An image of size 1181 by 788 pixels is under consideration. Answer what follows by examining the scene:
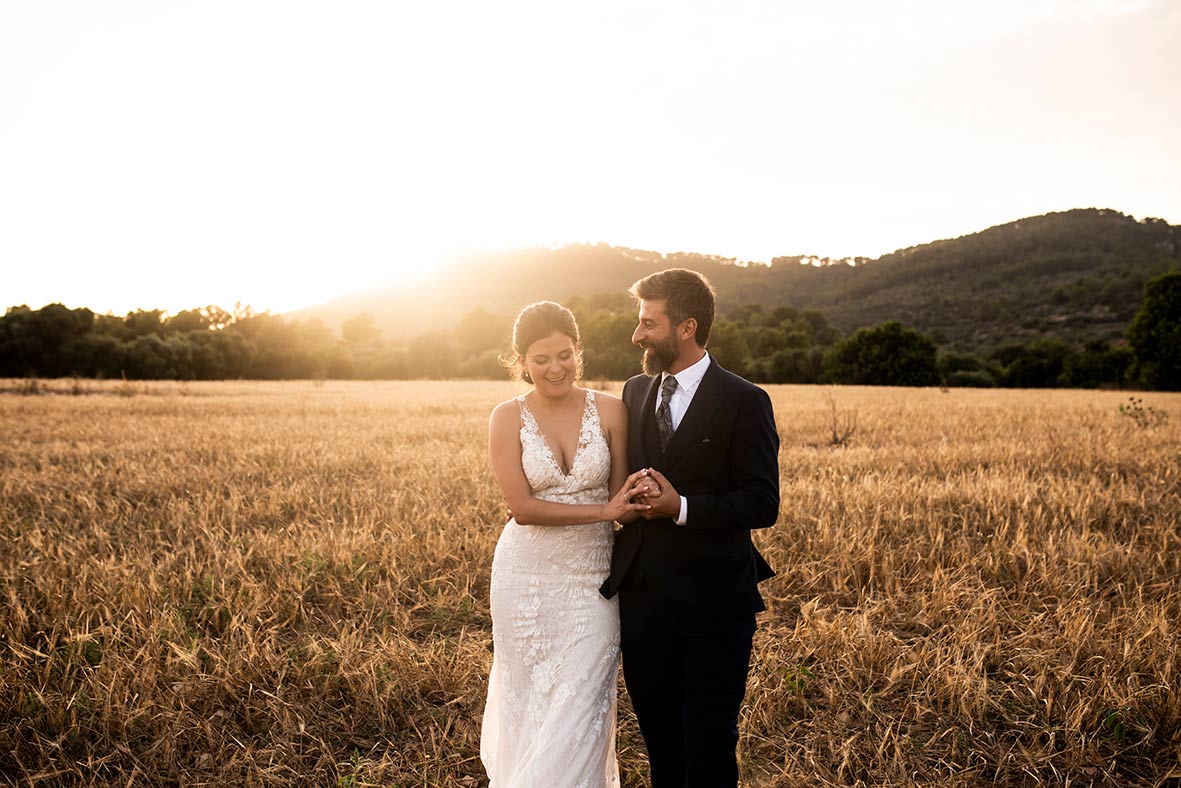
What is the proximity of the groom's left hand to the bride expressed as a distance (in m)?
0.37

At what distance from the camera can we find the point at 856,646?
14.1 feet

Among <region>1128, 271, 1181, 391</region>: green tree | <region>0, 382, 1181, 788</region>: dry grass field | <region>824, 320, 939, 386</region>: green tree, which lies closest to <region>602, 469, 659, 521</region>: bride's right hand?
<region>0, 382, 1181, 788</region>: dry grass field

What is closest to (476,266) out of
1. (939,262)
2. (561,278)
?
(561,278)

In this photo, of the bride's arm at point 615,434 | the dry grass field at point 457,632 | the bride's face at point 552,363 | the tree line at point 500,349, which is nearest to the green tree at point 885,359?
the tree line at point 500,349

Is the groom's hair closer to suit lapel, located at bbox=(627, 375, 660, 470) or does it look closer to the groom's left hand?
suit lapel, located at bbox=(627, 375, 660, 470)

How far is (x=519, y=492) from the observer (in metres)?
2.90

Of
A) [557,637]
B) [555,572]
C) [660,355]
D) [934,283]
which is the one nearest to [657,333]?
[660,355]

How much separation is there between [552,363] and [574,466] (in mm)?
496

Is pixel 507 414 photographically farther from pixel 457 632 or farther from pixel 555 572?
pixel 457 632

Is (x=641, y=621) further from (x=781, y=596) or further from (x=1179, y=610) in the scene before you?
(x=1179, y=610)

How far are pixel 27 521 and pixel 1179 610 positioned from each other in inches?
452

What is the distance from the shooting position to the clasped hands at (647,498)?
2477 millimetres

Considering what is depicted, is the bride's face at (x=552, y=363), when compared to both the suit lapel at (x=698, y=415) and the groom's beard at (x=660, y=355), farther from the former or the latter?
the suit lapel at (x=698, y=415)

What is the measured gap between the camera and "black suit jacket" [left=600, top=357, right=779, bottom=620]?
2586mm
